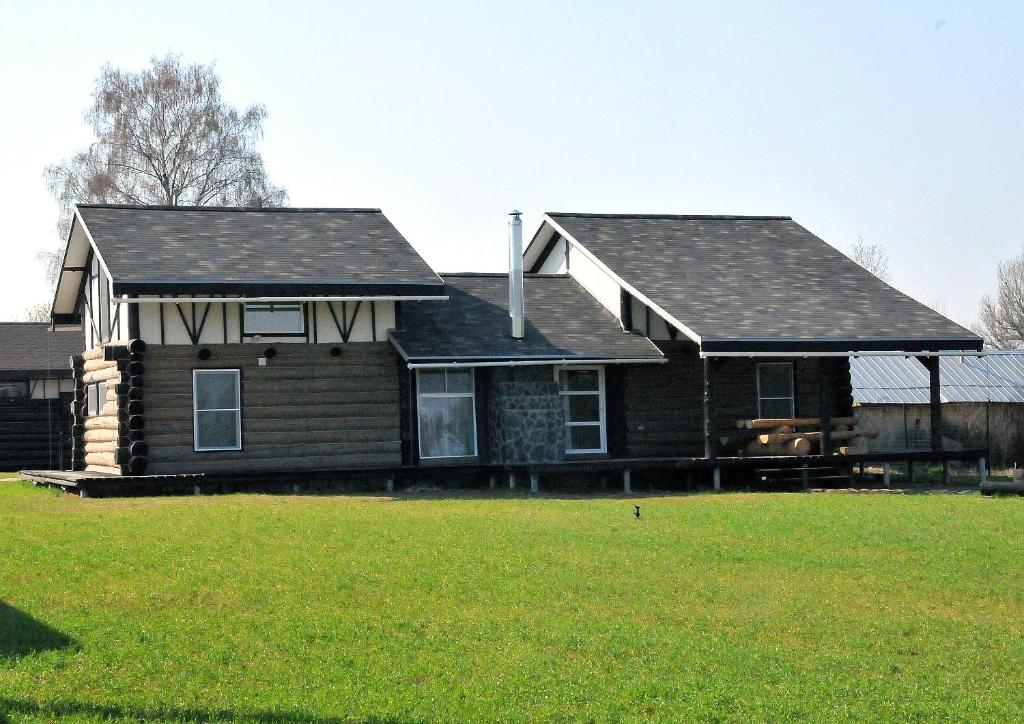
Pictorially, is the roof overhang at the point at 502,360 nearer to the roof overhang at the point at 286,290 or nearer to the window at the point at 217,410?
the roof overhang at the point at 286,290

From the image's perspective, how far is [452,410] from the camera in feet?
93.9

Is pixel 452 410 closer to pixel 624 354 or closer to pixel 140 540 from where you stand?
pixel 624 354

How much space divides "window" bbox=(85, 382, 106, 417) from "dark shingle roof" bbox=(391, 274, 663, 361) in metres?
6.46

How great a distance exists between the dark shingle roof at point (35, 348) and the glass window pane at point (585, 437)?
54.5 ft

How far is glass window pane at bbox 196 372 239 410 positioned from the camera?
26.7 metres

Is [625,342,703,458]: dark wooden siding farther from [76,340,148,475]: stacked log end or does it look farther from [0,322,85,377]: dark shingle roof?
[0,322,85,377]: dark shingle roof

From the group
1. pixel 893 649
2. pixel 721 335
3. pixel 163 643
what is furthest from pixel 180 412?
pixel 893 649

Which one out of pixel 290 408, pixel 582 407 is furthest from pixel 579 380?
pixel 290 408

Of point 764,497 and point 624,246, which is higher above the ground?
point 624,246

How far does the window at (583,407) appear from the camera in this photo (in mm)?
29859

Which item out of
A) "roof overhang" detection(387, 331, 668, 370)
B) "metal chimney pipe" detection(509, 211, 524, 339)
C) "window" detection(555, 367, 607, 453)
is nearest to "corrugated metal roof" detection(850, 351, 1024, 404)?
"window" detection(555, 367, 607, 453)

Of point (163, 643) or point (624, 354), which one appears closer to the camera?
point (163, 643)

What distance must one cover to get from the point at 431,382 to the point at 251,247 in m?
4.66

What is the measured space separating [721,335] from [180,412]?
10.6 meters
